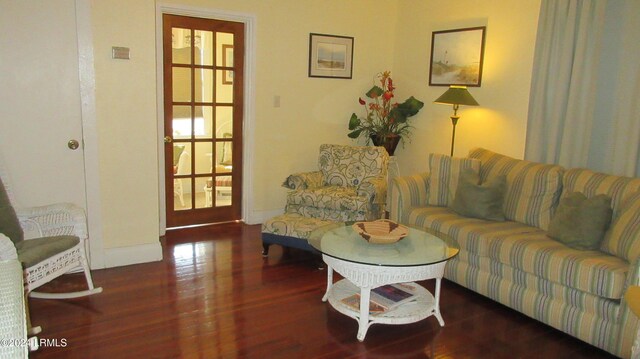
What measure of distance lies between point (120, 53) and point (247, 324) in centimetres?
211

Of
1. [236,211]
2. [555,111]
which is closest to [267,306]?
[236,211]

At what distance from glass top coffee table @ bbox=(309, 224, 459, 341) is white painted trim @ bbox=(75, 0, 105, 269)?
5.52ft

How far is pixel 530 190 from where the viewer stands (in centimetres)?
358

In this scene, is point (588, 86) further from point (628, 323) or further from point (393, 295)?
point (393, 295)

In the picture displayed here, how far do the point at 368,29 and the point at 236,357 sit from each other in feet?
13.1

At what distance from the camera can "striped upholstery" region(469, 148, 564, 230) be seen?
11.4 feet

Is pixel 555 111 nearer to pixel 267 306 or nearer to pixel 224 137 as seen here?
pixel 267 306

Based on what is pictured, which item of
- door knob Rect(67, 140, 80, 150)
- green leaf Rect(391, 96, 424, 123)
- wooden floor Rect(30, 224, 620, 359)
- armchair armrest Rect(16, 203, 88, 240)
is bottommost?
wooden floor Rect(30, 224, 620, 359)

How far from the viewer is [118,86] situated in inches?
140

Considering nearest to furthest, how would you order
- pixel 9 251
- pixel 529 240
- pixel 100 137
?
pixel 9 251, pixel 529 240, pixel 100 137

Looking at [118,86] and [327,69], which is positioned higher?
[327,69]

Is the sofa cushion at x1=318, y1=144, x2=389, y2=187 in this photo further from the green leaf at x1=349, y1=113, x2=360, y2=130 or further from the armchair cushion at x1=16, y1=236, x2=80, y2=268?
the armchair cushion at x1=16, y1=236, x2=80, y2=268

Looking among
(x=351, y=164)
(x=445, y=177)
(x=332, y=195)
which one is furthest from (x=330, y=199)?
(x=445, y=177)

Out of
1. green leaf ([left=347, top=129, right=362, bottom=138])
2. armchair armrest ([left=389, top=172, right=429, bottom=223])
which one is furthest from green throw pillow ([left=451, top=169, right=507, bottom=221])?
green leaf ([left=347, top=129, right=362, bottom=138])
